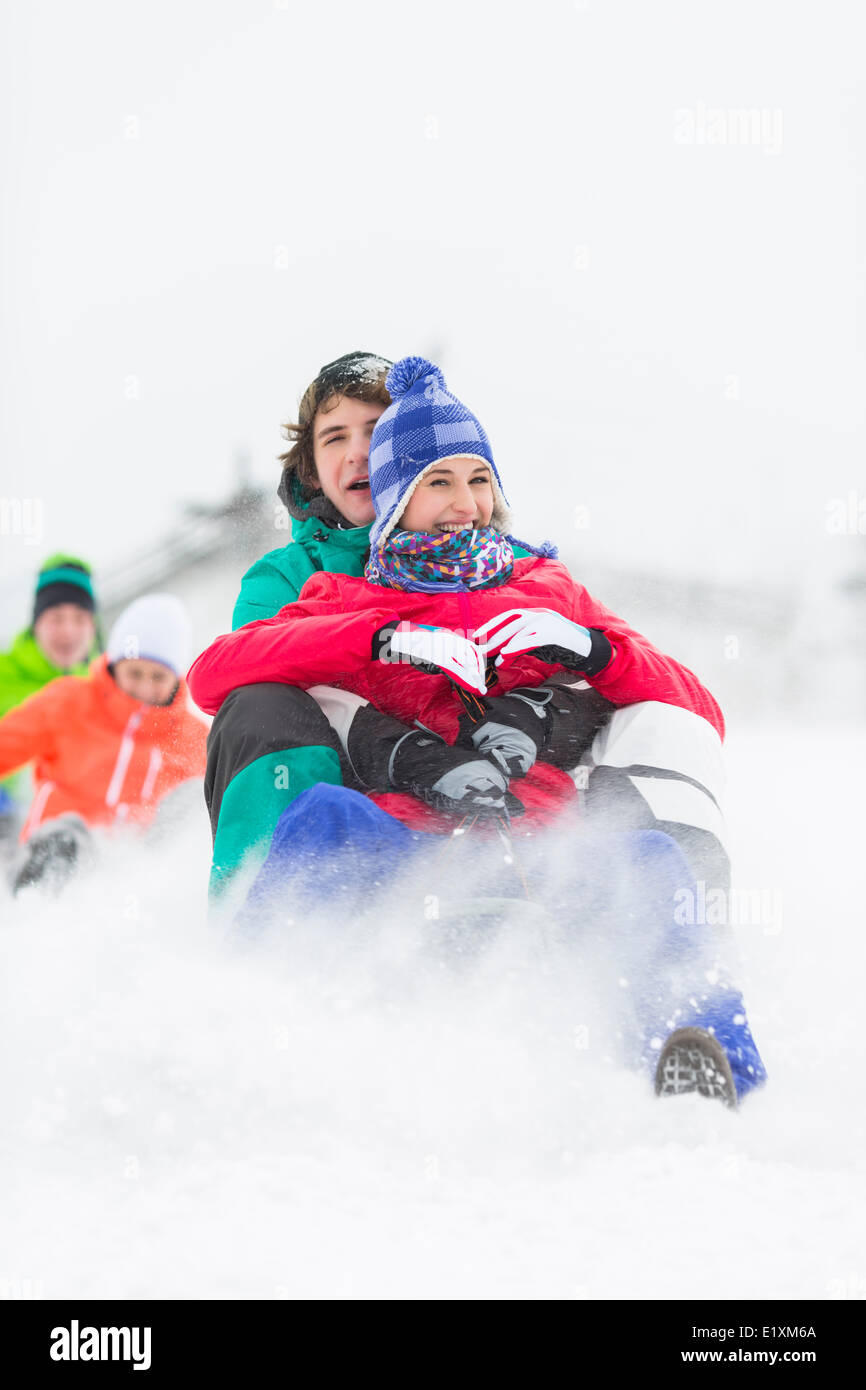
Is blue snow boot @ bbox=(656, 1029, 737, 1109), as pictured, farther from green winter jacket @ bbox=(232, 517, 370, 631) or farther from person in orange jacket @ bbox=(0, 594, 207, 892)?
person in orange jacket @ bbox=(0, 594, 207, 892)

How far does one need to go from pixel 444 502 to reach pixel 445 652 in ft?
1.19

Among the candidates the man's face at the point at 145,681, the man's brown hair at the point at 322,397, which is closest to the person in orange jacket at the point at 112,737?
the man's face at the point at 145,681

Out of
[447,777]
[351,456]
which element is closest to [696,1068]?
[447,777]

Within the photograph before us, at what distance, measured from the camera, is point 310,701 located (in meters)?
1.88

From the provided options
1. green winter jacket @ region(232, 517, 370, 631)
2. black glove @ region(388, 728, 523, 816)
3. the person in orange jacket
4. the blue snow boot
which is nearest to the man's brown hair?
green winter jacket @ region(232, 517, 370, 631)

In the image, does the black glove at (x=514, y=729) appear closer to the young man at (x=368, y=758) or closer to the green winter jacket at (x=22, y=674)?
the young man at (x=368, y=758)

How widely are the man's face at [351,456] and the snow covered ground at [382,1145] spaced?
977 millimetres

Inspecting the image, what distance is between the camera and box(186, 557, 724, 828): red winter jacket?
1829 millimetres

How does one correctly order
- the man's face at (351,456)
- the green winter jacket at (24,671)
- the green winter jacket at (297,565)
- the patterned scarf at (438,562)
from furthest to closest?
the green winter jacket at (24,671)
the man's face at (351,456)
the green winter jacket at (297,565)
the patterned scarf at (438,562)

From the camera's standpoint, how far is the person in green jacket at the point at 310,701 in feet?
5.80

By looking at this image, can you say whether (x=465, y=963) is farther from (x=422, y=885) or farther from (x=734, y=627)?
(x=734, y=627)

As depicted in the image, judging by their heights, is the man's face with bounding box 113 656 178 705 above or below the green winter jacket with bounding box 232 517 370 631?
below

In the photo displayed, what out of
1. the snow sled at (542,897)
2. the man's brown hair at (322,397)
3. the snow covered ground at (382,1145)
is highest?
the man's brown hair at (322,397)

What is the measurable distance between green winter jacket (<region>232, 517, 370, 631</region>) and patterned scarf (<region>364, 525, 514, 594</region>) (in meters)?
0.27
